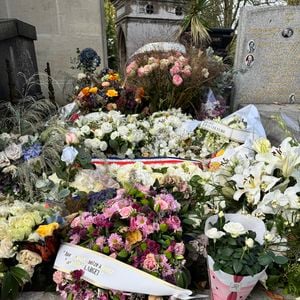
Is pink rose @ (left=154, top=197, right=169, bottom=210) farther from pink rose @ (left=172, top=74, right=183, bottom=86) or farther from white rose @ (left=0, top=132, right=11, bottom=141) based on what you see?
pink rose @ (left=172, top=74, right=183, bottom=86)

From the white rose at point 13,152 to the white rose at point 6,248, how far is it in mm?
1070

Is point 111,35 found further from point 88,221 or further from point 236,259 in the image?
point 236,259

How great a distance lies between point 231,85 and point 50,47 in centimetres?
387

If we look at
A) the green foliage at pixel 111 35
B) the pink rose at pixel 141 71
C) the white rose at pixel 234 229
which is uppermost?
the pink rose at pixel 141 71

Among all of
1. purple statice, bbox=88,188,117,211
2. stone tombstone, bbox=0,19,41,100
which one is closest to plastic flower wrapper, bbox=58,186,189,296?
purple statice, bbox=88,188,117,211

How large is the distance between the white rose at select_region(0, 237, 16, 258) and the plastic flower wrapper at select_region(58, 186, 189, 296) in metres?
0.28

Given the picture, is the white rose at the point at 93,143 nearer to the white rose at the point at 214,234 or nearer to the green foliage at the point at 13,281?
the green foliage at the point at 13,281

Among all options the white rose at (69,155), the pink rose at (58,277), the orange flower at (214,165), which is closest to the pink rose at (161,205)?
the pink rose at (58,277)

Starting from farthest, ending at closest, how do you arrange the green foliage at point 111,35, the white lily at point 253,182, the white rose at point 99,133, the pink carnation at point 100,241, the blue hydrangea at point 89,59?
the green foliage at point 111,35 < the blue hydrangea at point 89,59 < the white rose at point 99,133 < the white lily at point 253,182 < the pink carnation at point 100,241

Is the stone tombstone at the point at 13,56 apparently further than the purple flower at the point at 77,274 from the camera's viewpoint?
Yes

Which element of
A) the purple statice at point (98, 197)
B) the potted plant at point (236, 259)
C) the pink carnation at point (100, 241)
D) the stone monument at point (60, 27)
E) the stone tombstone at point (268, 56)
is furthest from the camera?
the stone monument at point (60, 27)

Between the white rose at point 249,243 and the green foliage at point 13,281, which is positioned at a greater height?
the white rose at point 249,243

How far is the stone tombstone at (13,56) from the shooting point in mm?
3891

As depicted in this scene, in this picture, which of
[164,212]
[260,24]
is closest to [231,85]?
[260,24]
